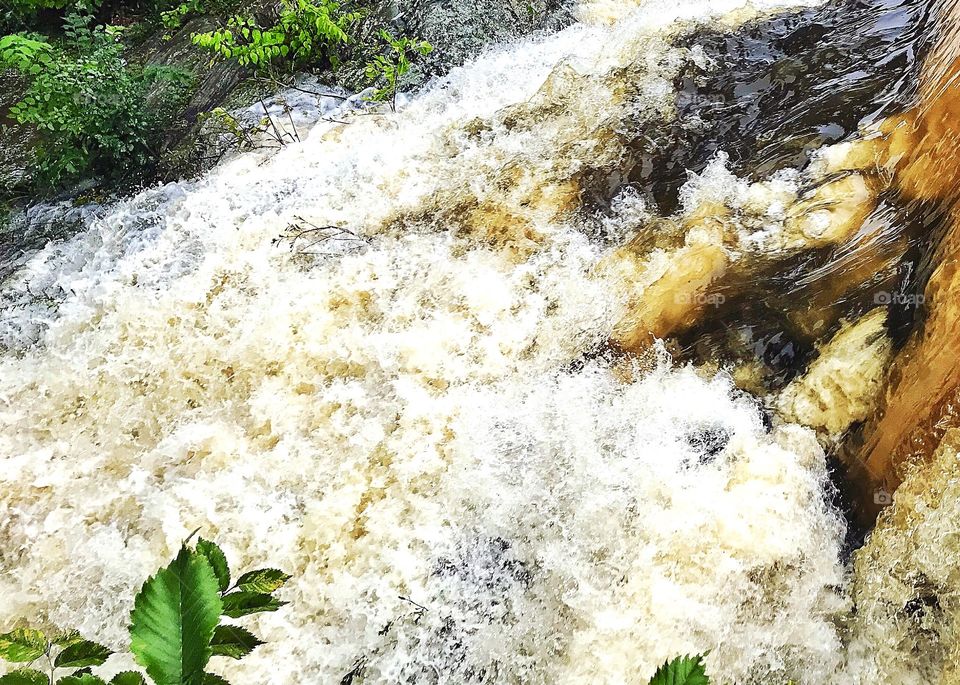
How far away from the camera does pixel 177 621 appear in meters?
1.10

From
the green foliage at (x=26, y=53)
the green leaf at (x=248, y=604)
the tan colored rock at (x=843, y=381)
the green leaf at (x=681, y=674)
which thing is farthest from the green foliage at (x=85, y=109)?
the green leaf at (x=681, y=674)

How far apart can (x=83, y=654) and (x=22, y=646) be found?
0.16 metres

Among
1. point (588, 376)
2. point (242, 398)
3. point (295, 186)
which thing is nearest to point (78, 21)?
point (295, 186)

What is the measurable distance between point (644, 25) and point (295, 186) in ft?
11.0

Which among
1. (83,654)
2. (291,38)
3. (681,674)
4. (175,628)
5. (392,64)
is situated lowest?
(83,654)

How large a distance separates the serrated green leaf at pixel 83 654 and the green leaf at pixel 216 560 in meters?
0.38

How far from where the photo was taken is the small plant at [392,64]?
16.1 feet

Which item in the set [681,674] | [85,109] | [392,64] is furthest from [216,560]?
[392,64]

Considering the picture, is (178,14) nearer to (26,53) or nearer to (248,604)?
(26,53)

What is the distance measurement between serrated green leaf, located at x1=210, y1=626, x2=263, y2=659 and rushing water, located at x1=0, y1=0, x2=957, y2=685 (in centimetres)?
120

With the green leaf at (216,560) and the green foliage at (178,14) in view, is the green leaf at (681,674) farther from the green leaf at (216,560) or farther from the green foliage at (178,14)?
the green foliage at (178,14)

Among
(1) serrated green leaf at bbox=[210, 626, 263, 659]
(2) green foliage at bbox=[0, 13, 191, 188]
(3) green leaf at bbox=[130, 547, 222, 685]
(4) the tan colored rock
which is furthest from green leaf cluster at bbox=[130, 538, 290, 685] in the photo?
(2) green foliage at bbox=[0, 13, 191, 188]

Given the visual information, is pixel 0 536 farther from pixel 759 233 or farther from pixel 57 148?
pixel 759 233

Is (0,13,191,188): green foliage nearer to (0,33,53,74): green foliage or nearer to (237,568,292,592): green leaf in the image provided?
(0,33,53,74): green foliage
